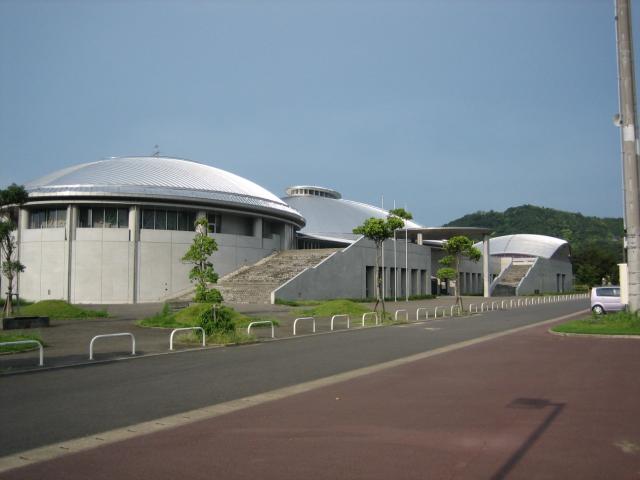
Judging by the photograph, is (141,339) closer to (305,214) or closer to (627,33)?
(627,33)

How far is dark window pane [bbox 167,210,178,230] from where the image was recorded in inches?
1775

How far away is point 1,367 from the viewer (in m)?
12.1

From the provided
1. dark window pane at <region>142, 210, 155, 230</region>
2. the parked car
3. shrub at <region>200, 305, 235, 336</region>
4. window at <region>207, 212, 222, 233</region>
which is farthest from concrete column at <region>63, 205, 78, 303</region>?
the parked car

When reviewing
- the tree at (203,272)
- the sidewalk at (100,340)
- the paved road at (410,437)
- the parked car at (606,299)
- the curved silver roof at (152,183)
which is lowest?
the sidewalk at (100,340)

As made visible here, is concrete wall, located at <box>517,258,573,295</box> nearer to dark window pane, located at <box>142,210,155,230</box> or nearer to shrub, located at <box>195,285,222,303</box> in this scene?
dark window pane, located at <box>142,210,155,230</box>

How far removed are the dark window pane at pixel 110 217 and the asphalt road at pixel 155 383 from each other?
1187 inches

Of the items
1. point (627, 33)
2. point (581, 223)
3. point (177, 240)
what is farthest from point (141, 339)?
point (581, 223)

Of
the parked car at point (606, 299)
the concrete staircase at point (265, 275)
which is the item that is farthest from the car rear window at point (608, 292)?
the concrete staircase at point (265, 275)

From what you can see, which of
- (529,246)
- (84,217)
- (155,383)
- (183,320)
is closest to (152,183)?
(84,217)

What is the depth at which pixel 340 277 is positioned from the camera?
46.9 m

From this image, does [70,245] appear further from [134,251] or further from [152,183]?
[152,183]

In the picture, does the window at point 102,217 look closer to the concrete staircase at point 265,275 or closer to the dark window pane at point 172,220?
the dark window pane at point 172,220

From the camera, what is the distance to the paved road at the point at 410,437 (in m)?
5.32

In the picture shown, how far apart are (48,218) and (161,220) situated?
863cm
